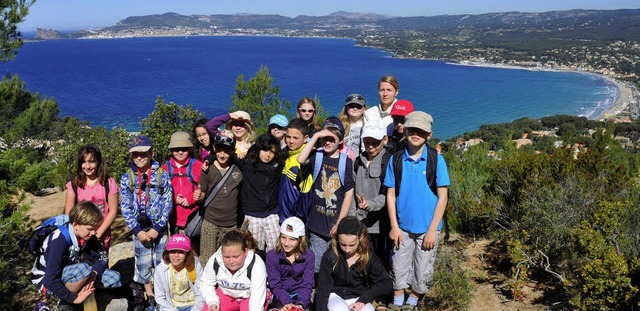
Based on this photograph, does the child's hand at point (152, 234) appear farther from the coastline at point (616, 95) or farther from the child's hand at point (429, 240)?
the coastline at point (616, 95)

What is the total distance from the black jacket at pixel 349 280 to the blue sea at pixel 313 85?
1682 inches

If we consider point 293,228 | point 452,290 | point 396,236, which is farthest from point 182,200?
point 452,290

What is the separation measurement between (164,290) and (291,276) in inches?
40.7

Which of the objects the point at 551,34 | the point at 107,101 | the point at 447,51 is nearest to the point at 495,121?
the point at 107,101

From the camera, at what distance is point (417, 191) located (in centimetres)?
327

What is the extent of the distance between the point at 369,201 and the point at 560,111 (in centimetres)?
6341

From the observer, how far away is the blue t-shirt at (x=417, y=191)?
128 inches

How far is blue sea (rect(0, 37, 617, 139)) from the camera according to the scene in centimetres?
5625

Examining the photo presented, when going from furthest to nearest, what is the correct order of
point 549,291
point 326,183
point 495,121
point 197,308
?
point 495,121 → point 549,291 → point 326,183 → point 197,308

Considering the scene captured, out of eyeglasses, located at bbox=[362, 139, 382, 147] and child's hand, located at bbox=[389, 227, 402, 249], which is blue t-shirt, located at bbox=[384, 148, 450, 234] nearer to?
child's hand, located at bbox=[389, 227, 402, 249]

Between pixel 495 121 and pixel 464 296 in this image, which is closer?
pixel 464 296

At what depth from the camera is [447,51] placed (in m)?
128

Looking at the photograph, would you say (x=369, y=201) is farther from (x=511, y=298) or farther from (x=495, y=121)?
(x=495, y=121)

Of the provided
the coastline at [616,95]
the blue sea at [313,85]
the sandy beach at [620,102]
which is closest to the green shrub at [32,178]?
the blue sea at [313,85]
